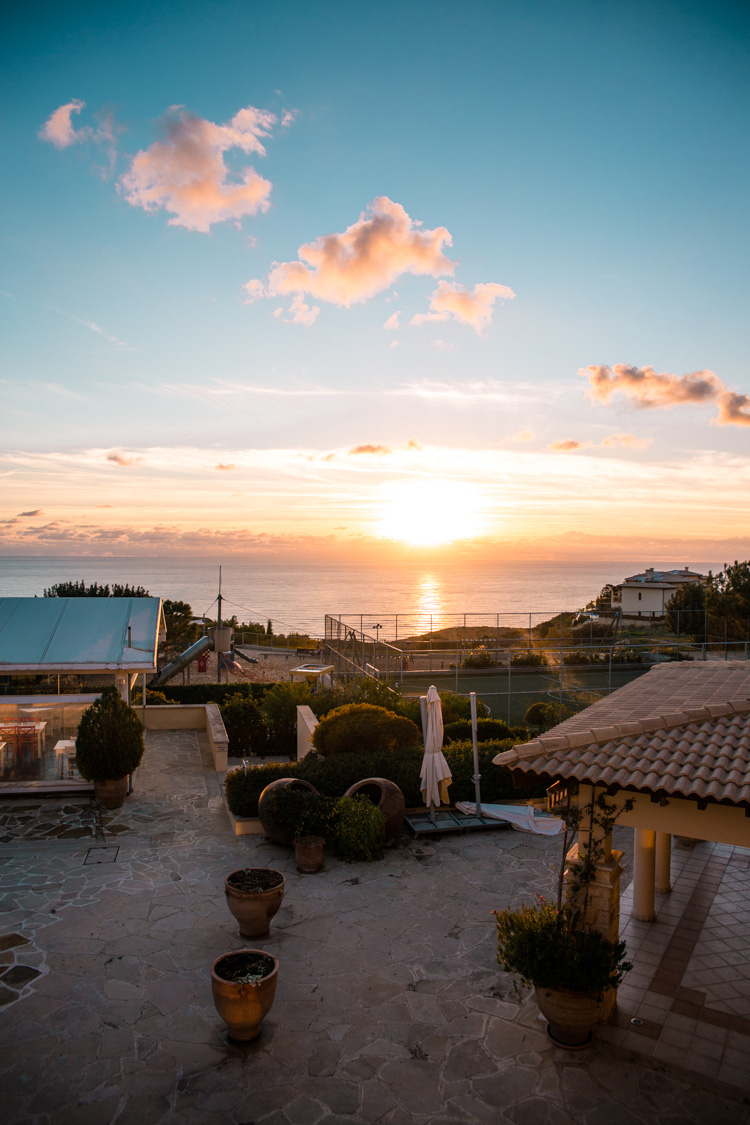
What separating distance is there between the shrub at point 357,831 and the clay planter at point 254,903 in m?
2.43

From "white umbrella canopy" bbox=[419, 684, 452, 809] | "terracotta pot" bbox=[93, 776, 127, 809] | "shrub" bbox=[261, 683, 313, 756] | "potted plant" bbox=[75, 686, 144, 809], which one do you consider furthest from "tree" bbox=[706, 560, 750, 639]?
"terracotta pot" bbox=[93, 776, 127, 809]

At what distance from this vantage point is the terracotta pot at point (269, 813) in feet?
32.9

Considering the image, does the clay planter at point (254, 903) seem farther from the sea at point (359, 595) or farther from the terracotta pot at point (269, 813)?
the sea at point (359, 595)

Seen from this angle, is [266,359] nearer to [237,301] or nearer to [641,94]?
[237,301]

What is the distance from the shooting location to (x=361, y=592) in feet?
484

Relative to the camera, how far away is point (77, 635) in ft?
42.7

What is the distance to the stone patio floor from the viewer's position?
4891 millimetres

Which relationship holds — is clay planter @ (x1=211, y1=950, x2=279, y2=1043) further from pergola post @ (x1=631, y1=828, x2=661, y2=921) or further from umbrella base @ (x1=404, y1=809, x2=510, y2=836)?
umbrella base @ (x1=404, y1=809, x2=510, y2=836)

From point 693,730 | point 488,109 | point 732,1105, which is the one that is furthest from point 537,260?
point 732,1105

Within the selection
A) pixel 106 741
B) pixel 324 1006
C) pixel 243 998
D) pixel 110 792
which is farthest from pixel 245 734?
pixel 243 998

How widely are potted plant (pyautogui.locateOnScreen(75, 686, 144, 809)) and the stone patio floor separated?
187 centimetres

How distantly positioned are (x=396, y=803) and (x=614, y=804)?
5.62 m

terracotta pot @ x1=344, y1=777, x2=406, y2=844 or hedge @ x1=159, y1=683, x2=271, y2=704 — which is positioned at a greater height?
terracotta pot @ x1=344, y1=777, x2=406, y2=844

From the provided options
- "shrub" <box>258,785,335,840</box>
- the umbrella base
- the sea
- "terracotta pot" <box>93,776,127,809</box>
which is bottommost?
the sea
